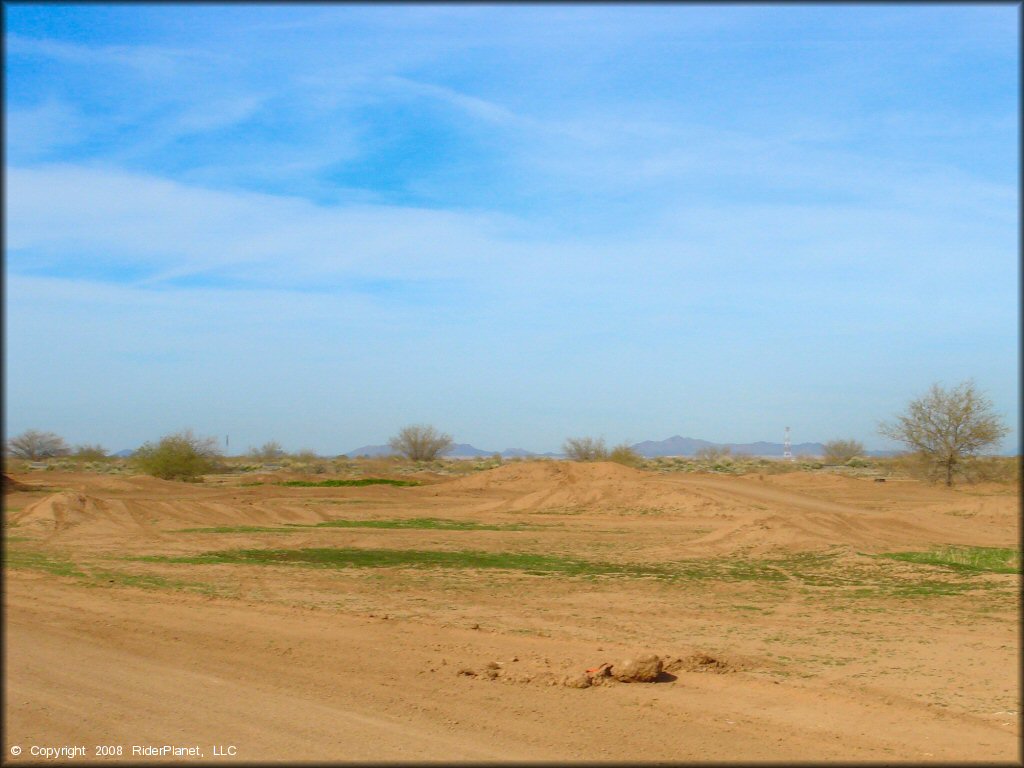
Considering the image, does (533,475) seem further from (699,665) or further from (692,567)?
(699,665)

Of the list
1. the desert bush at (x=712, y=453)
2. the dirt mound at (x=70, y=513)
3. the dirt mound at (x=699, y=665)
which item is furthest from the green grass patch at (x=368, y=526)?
the desert bush at (x=712, y=453)

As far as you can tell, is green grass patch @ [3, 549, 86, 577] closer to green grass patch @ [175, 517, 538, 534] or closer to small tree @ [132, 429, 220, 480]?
green grass patch @ [175, 517, 538, 534]

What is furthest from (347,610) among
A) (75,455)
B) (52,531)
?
(75,455)

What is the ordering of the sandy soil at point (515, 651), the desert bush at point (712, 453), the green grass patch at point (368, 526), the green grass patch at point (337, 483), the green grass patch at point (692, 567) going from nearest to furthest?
the sandy soil at point (515, 651)
the green grass patch at point (692, 567)
the green grass patch at point (368, 526)
the green grass patch at point (337, 483)
the desert bush at point (712, 453)

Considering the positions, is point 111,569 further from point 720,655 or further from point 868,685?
point 868,685

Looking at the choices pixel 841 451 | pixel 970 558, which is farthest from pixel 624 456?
pixel 970 558

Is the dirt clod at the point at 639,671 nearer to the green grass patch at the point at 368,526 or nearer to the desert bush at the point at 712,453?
the green grass patch at the point at 368,526

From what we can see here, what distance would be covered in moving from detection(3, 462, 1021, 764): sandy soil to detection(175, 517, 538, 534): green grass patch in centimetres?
254

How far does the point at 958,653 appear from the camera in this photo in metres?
12.3

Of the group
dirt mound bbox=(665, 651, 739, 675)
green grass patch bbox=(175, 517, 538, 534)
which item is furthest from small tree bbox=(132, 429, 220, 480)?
dirt mound bbox=(665, 651, 739, 675)

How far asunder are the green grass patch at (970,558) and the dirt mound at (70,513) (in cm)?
2218

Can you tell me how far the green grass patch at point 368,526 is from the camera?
29.2 metres

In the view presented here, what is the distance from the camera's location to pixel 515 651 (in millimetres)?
12078

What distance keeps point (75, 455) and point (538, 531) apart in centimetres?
6405
